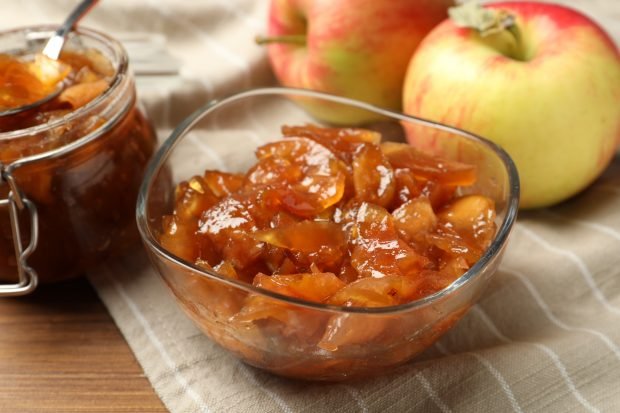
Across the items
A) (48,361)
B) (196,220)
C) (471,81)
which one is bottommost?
(48,361)

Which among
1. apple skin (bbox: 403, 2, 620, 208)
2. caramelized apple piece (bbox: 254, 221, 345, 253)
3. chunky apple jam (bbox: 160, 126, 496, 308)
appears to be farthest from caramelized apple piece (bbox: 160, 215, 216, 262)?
apple skin (bbox: 403, 2, 620, 208)

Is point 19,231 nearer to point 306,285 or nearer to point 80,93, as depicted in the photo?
point 80,93

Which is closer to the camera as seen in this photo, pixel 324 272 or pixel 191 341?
pixel 324 272

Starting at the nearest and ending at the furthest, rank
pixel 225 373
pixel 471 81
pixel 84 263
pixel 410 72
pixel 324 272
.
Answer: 1. pixel 324 272
2. pixel 225 373
3. pixel 84 263
4. pixel 471 81
5. pixel 410 72

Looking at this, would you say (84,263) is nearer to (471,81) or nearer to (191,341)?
(191,341)

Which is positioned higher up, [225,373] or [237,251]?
[237,251]

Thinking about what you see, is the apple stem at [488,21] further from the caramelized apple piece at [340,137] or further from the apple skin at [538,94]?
the caramelized apple piece at [340,137]

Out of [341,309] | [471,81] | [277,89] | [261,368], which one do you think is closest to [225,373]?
[261,368]
